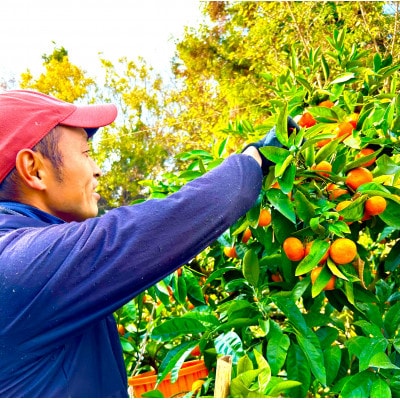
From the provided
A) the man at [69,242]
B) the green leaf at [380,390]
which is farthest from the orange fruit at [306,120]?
the green leaf at [380,390]

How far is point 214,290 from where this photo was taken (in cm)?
165

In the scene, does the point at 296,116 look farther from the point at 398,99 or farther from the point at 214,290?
the point at 214,290

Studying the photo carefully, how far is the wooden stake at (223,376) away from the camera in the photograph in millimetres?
733

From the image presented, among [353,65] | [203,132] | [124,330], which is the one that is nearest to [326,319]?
[353,65]

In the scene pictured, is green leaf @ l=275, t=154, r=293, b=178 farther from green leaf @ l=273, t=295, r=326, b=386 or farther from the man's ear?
the man's ear

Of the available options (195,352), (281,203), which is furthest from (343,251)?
(195,352)

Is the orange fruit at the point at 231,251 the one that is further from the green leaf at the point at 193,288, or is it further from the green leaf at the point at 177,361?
the green leaf at the point at 177,361

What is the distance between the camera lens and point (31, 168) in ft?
2.91

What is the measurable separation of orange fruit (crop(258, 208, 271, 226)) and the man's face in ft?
1.13

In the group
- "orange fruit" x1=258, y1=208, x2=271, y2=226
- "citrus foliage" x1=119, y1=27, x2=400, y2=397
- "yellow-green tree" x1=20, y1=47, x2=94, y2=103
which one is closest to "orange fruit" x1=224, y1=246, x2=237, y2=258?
"citrus foliage" x1=119, y1=27, x2=400, y2=397

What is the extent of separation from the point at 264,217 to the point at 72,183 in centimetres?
40

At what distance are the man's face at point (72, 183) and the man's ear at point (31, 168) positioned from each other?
0.5 inches

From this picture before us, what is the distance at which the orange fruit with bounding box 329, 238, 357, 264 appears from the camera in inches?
39.7

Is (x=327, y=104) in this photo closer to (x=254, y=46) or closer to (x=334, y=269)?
A: (x=334, y=269)
